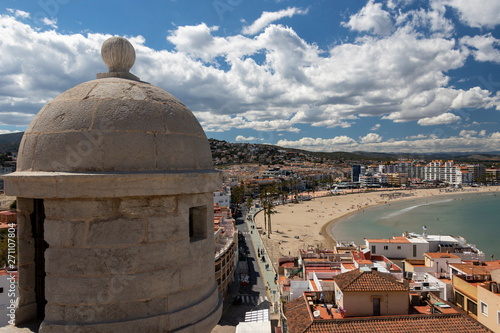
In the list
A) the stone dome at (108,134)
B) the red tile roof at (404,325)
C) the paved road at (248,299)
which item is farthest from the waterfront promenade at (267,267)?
the stone dome at (108,134)

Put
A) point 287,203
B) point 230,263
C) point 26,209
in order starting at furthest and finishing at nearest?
point 287,203, point 230,263, point 26,209

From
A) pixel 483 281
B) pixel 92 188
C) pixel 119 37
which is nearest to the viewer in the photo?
pixel 92 188

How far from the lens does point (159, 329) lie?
2863 mm

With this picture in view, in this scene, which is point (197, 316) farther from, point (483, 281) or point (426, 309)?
point (483, 281)

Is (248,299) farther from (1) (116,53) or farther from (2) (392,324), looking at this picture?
(1) (116,53)

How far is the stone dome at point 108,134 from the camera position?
280cm

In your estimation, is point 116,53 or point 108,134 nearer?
point 108,134

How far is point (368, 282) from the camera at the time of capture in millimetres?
16219

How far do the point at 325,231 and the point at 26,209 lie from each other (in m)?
51.5

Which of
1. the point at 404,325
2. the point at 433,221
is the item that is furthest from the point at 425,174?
the point at 404,325

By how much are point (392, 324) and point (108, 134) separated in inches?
591

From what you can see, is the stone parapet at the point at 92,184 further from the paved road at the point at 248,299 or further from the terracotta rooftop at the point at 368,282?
the terracotta rooftop at the point at 368,282

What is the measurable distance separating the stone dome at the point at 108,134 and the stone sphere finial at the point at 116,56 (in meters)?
0.29

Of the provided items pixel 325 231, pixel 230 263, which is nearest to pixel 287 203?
pixel 325 231
